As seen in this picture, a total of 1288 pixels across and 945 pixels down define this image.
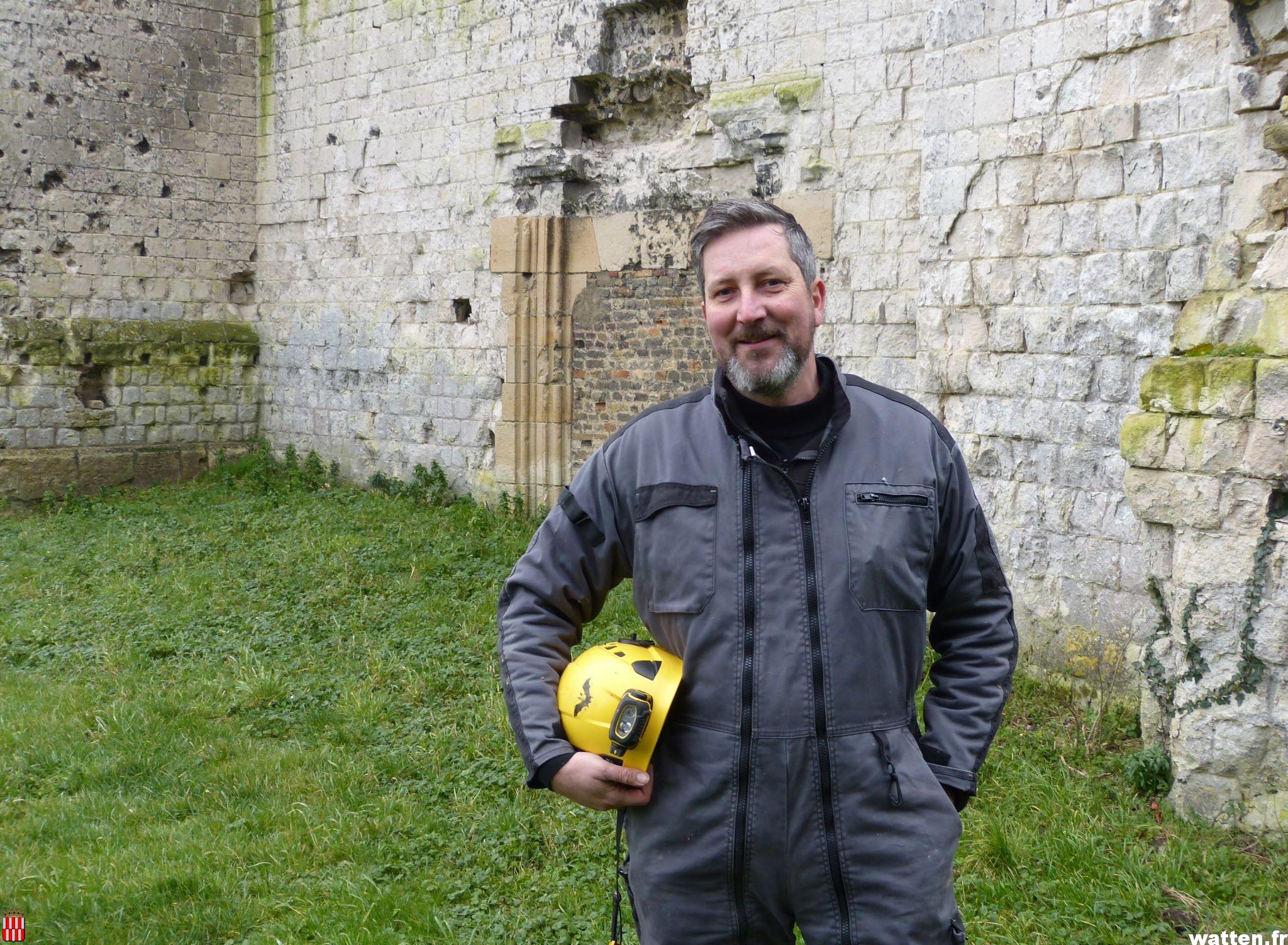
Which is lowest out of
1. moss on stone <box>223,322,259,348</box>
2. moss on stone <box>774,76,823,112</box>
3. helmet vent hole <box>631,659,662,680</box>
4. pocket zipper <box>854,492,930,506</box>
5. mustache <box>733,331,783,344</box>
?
helmet vent hole <box>631,659,662,680</box>

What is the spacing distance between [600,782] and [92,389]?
1142 centimetres

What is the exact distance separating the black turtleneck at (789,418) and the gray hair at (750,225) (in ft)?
0.78

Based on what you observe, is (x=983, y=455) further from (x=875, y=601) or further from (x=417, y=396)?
(x=417, y=396)

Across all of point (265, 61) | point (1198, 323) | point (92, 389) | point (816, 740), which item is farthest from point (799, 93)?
point (92, 389)

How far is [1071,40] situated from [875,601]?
15.3 feet

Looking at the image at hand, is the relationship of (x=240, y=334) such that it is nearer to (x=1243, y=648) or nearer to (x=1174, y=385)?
(x=1174, y=385)

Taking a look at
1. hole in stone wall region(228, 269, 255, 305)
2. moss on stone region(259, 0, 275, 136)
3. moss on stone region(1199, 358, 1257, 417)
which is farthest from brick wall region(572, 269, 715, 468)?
moss on stone region(259, 0, 275, 136)

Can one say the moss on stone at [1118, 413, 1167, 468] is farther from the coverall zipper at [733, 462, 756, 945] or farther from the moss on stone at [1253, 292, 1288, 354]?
the coverall zipper at [733, 462, 756, 945]

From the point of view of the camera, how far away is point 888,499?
2336mm

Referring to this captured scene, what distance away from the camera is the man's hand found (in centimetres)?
224

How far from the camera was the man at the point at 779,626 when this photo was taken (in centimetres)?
220

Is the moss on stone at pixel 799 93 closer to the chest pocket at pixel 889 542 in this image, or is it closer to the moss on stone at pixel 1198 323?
the moss on stone at pixel 1198 323

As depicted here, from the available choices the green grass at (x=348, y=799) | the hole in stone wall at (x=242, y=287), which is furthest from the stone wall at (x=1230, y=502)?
the hole in stone wall at (x=242, y=287)

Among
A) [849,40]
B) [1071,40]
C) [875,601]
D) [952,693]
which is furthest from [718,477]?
[849,40]
